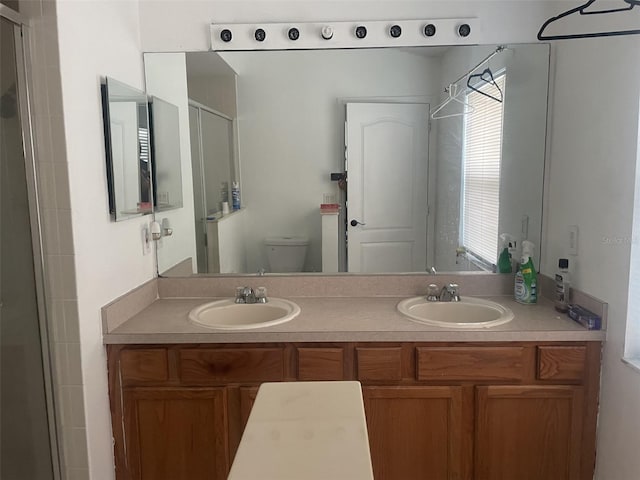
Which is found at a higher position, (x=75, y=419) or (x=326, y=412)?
(x=326, y=412)

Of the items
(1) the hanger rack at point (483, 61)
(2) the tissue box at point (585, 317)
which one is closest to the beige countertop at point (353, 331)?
(2) the tissue box at point (585, 317)

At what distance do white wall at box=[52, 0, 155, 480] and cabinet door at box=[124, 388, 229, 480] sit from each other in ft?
0.32

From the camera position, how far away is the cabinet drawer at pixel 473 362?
5.92 ft

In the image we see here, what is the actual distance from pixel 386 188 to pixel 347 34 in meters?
0.74

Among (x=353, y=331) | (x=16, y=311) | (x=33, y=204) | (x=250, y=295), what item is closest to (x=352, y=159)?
(x=250, y=295)

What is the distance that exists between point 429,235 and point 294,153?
790 millimetres

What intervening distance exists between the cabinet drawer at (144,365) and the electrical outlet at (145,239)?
51 centimetres

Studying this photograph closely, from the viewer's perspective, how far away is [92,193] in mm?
1698

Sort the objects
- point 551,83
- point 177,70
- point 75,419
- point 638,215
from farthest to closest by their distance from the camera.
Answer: point 177,70, point 551,83, point 75,419, point 638,215

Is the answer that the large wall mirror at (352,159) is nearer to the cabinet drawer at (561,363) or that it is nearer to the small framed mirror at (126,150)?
the small framed mirror at (126,150)

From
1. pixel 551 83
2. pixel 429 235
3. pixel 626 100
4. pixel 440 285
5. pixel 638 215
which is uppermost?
pixel 551 83

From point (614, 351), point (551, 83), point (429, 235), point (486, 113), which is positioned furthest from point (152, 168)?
point (614, 351)

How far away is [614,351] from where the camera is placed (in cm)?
172

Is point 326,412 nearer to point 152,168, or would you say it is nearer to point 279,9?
point 152,168
